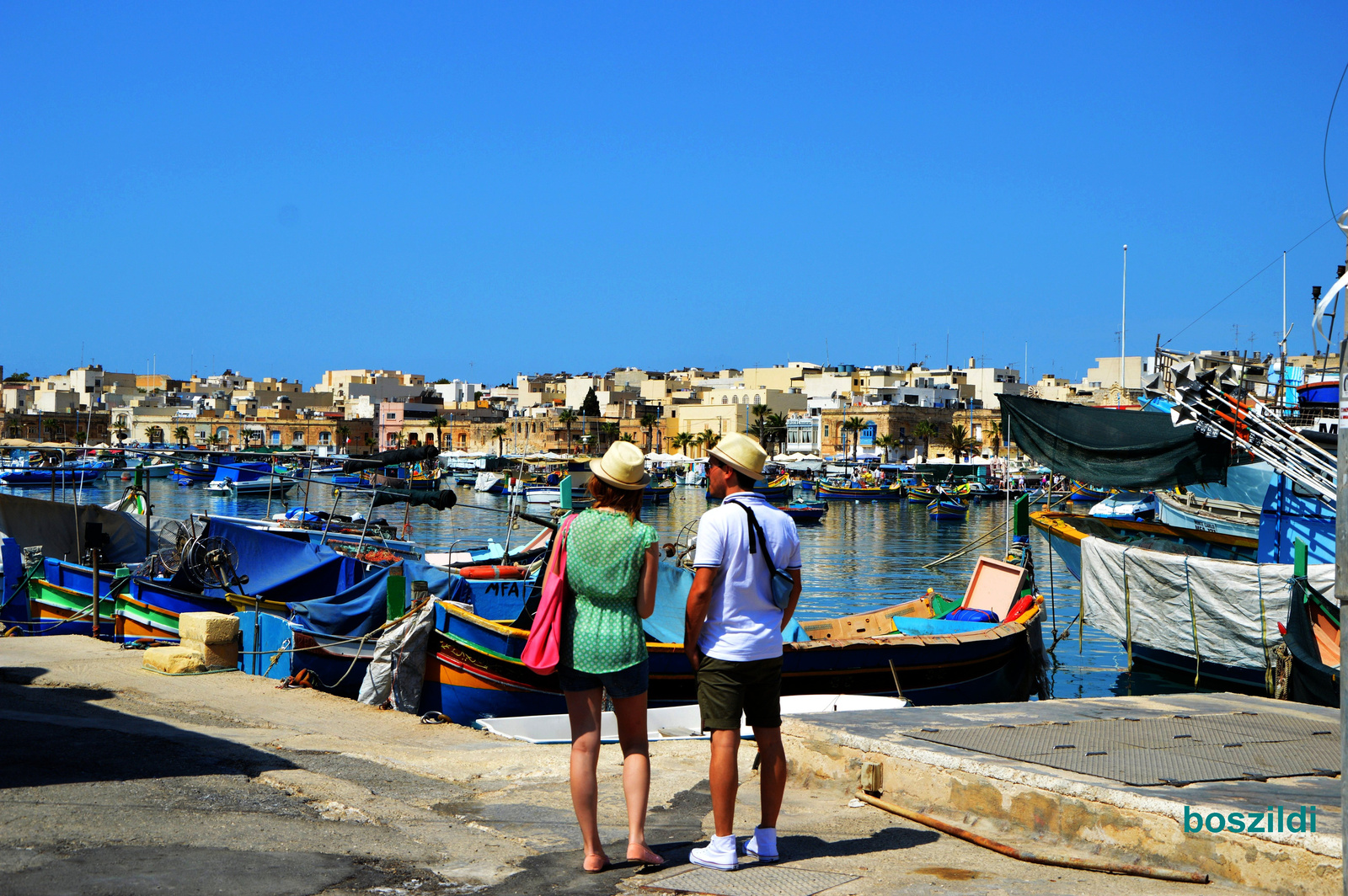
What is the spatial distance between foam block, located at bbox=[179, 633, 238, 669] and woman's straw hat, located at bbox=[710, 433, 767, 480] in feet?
31.0

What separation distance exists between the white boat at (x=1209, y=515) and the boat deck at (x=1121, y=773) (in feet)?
49.2

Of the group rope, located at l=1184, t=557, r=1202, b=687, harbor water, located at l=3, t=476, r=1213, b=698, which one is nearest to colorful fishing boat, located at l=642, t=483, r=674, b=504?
harbor water, located at l=3, t=476, r=1213, b=698

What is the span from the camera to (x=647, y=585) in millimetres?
4820

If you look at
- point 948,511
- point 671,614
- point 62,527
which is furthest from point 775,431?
point 671,614

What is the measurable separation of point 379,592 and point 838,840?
993 centimetres

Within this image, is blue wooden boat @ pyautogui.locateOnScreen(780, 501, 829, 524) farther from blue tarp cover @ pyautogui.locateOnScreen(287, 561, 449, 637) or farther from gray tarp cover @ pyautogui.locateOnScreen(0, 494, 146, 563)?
blue tarp cover @ pyautogui.locateOnScreen(287, 561, 449, 637)

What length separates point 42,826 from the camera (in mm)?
5164

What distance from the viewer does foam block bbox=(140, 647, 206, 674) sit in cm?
1218

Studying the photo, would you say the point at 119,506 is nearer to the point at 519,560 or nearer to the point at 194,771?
the point at 519,560

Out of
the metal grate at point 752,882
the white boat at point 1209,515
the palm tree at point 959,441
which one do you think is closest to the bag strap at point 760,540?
the metal grate at point 752,882

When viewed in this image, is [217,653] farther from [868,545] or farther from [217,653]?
[868,545]

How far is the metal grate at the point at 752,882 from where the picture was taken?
4.48 metres

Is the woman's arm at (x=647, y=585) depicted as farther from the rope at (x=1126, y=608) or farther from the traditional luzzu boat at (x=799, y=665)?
the rope at (x=1126, y=608)

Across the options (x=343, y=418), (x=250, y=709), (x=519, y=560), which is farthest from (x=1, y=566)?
(x=343, y=418)
